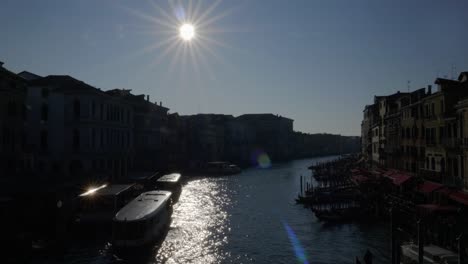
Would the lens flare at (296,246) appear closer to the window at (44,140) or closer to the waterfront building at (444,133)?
the waterfront building at (444,133)

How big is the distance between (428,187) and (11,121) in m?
35.2

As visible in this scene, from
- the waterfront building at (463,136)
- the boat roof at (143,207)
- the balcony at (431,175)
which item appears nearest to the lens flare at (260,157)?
the balcony at (431,175)

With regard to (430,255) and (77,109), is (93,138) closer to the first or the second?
(77,109)

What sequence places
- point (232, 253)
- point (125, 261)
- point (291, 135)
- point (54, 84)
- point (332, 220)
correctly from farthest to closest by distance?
point (291, 135)
point (54, 84)
point (332, 220)
point (232, 253)
point (125, 261)

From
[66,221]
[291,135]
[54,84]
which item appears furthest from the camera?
[291,135]

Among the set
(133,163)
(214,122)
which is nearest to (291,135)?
(214,122)

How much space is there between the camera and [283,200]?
49188mm

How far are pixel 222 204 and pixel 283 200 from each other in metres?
8.69

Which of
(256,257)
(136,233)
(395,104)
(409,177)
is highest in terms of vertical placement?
(395,104)

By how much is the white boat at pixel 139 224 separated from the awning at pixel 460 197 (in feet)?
65.7

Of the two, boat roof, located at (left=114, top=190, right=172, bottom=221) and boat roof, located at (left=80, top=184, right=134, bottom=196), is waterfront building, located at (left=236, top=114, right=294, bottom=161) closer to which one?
boat roof, located at (left=80, top=184, right=134, bottom=196)

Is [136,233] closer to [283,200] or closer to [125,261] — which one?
[125,261]

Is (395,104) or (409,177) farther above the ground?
(395,104)

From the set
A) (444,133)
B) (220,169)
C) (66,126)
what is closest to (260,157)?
(220,169)
